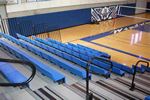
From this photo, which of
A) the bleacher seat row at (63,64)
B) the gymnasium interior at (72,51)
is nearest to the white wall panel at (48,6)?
the gymnasium interior at (72,51)

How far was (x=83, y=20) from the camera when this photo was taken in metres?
14.1

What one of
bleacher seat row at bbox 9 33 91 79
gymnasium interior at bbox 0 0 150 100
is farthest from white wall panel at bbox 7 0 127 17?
bleacher seat row at bbox 9 33 91 79

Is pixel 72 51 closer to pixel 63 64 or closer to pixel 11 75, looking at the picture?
pixel 63 64

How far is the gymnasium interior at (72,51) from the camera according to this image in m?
2.98

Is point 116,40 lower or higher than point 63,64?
lower

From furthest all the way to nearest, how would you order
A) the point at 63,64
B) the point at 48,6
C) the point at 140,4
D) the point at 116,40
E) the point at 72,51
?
the point at 140,4
the point at 48,6
the point at 116,40
the point at 72,51
the point at 63,64

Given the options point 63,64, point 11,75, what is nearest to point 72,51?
point 63,64

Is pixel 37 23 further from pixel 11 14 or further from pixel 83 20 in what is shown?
pixel 83 20

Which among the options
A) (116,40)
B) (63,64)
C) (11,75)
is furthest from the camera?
(116,40)

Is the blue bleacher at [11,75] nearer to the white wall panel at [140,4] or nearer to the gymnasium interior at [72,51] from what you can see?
the gymnasium interior at [72,51]

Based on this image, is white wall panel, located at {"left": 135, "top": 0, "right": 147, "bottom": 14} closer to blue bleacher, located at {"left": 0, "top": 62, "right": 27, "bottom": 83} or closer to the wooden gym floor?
the wooden gym floor

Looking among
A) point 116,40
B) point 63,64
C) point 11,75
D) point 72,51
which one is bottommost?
point 116,40

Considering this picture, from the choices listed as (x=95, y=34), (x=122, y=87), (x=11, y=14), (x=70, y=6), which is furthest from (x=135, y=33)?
(x=122, y=87)

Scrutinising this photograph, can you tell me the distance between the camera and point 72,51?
6078 mm
